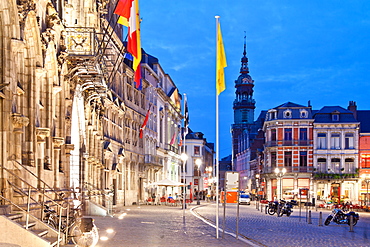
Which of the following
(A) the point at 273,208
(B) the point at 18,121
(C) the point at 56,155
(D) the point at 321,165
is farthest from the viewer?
(D) the point at 321,165

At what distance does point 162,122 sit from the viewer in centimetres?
8094

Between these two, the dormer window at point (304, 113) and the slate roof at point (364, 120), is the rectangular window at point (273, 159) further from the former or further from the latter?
the slate roof at point (364, 120)

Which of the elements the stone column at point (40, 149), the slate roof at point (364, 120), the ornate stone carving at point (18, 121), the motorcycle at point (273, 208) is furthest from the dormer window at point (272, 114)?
the ornate stone carving at point (18, 121)

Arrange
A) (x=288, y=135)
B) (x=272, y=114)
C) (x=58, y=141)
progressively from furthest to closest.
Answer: (x=272, y=114)
(x=288, y=135)
(x=58, y=141)

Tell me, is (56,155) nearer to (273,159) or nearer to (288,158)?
(288,158)

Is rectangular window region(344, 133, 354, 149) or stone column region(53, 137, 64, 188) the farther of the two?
rectangular window region(344, 133, 354, 149)

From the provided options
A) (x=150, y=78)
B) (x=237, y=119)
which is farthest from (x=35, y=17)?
(x=237, y=119)

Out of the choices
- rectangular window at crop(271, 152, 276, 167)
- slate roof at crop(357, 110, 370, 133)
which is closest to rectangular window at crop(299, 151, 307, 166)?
rectangular window at crop(271, 152, 276, 167)

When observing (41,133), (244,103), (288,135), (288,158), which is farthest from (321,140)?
(244,103)

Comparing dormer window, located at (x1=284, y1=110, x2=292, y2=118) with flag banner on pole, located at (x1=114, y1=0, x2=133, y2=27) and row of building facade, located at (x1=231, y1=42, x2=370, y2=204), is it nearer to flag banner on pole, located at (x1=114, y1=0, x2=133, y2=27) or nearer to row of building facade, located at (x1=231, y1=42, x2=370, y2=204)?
row of building facade, located at (x1=231, y1=42, x2=370, y2=204)

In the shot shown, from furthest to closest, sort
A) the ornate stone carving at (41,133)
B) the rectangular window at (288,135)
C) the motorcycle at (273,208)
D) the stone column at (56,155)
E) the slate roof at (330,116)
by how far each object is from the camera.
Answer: the rectangular window at (288,135), the slate roof at (330,116), the motorcycle at (273,208), the stone column at (56,155), the ornate stone carving at (41,133)

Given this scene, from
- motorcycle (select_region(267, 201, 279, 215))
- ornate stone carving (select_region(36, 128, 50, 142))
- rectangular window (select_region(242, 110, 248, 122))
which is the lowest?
motorcycle (select_region(267, 201, 279, 215))

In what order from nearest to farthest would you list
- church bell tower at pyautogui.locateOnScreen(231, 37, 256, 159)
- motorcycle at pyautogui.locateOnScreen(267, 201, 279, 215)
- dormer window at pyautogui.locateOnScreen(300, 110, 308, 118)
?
motorcycle at pyautogui.locateOnScreen(267, 201, 279, 215)
dormer window at pyautogui.locateOnScreen(300, 110, 308, 118)
church bell tower at pyautogui.locateOnScreen(231, 37, 256, 159)

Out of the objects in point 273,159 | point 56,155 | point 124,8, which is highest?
point 124,8
